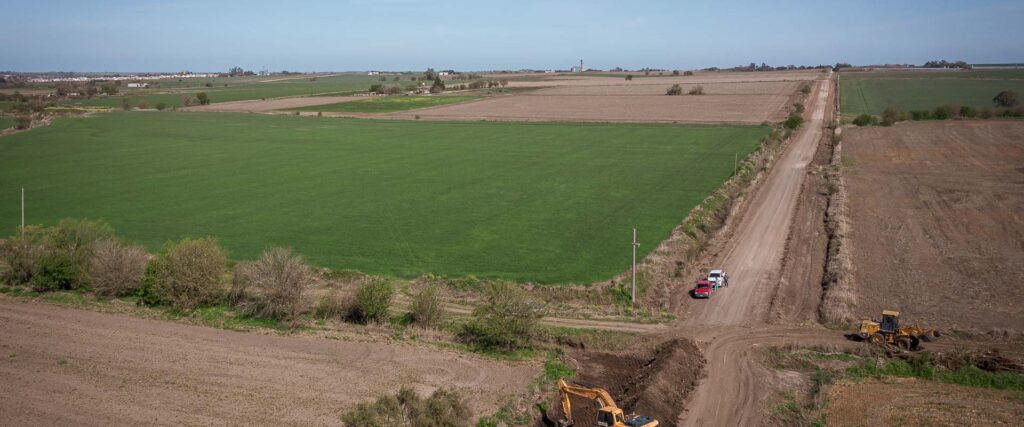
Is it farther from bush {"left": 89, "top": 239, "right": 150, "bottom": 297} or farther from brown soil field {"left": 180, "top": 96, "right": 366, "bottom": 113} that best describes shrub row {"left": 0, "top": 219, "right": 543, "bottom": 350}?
brown soil field {"left": 180, "top": 96, "right": 366, "bottom": 113}

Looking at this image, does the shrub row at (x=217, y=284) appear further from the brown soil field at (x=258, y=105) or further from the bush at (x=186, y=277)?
the brown soil field at (x=258, y=105)

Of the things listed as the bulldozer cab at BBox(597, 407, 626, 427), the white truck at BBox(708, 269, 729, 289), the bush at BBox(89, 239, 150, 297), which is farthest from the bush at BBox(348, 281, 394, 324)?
the white truck at BBox(708, 269, 729, 289)

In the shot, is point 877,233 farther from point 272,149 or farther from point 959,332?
point 272,149

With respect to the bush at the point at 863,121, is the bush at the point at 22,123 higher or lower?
lower

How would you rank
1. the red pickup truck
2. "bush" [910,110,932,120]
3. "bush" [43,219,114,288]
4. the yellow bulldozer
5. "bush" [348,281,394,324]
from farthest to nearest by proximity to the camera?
"bush" [910,110,932,120] < "bush" [43,219,114,288] < the red pickup truck < "bush" [348,281,394,324] < the yellow bulldozer

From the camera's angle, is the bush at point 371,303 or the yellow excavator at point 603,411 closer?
the yellow excavator at point 603,411

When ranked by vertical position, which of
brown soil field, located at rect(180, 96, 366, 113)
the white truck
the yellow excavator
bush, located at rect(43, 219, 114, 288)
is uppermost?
brown soil field, located at rect(180, 96, 366, 113)

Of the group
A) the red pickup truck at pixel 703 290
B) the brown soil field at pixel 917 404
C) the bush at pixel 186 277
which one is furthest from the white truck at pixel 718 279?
the bush at pixel 186 277
